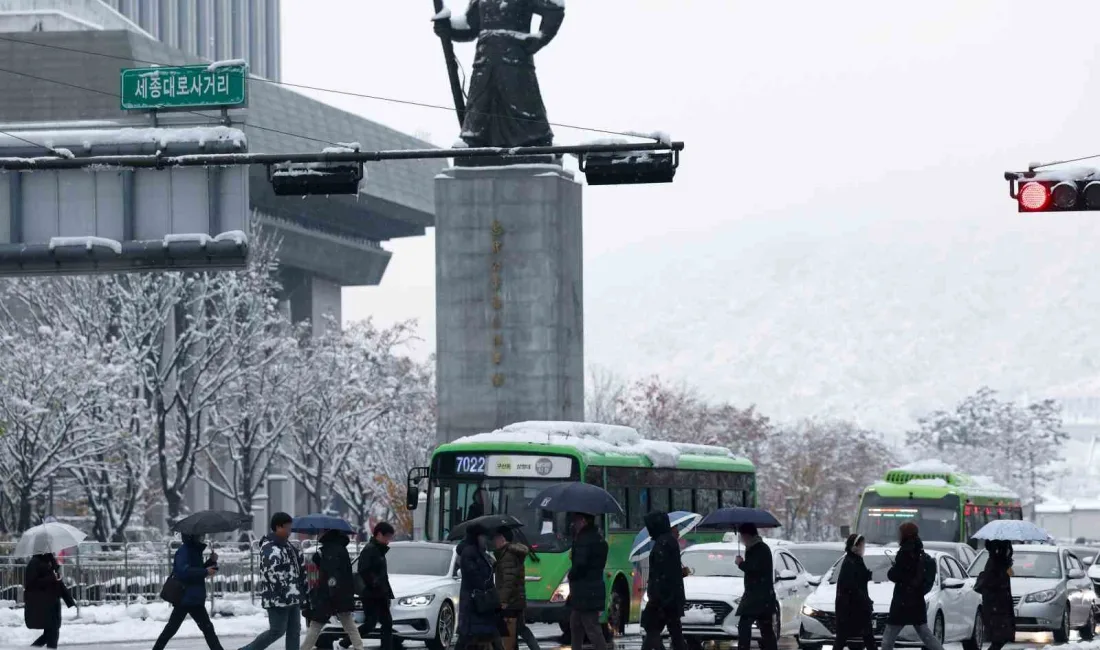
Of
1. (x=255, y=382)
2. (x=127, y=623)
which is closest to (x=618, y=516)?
(x=127, y=623)

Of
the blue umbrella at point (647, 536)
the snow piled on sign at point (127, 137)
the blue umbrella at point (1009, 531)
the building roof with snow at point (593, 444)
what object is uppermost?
the snow piled on sign at point (127, 137)

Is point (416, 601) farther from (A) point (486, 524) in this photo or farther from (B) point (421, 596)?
(A) point (486, 524)

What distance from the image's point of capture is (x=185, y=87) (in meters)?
26.9

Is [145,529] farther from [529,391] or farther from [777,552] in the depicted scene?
[777,552]

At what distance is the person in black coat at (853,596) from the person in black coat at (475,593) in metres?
4.49

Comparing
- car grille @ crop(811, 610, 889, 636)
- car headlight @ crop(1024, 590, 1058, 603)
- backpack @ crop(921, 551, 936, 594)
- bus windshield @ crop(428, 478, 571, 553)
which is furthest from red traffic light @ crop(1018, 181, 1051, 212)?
car headlight @ crop(1024, 590, 1058, 603)

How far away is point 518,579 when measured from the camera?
66.0 ft

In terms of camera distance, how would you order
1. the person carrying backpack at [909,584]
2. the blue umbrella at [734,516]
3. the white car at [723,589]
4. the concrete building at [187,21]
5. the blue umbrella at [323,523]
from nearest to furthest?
the person carrying backpack at [909,584], the blue umbrella at [323,523], the white car at [723,589], the blue umbrella at [734,516], the concrete building at [187,21]

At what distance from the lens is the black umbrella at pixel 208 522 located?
21.1 m

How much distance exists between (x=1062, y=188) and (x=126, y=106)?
1314 centimetres

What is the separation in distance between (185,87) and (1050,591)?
15.0 m

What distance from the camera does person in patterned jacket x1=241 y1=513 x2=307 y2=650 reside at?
19.5 metres

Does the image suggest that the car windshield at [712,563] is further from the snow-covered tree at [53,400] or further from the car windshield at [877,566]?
the snow-covered tree at [53,400]

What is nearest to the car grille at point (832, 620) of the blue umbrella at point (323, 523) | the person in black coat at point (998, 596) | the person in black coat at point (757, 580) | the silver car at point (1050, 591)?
the person in black coat at point (998, 596)
